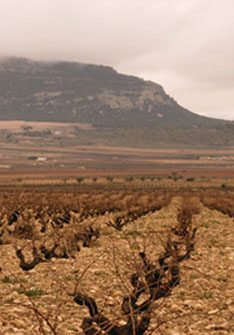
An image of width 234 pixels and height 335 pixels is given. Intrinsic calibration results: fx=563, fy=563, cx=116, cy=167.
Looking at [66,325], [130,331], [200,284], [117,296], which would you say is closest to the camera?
[130,331]

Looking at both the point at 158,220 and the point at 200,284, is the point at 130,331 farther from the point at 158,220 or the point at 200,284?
the point at 158,220

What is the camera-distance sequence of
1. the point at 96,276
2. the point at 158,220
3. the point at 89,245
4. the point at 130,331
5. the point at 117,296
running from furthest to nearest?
the point at 158,220, the point at 89,245, the point at 96,276, the point at 117,296, the point at 130,331

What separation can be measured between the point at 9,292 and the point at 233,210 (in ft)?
125

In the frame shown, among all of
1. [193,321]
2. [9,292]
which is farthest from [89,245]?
[193,321]

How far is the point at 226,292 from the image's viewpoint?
1845 centimetres

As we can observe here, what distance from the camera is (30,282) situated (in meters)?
20.2

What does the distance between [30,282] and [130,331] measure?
33.4 feet

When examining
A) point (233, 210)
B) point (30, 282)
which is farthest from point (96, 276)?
point (233, 210)

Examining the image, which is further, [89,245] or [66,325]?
[89,245]

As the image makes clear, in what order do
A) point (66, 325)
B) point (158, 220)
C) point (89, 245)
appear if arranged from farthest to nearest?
point (158, 220) < point (89, 245) < point (66, 325)

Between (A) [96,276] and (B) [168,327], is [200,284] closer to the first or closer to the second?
(A) [96,276]

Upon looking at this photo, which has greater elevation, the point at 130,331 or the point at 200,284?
the point at 130,331

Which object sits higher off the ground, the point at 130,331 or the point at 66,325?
the point at 130,331

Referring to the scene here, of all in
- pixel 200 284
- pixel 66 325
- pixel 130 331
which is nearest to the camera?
pixel 130 331
